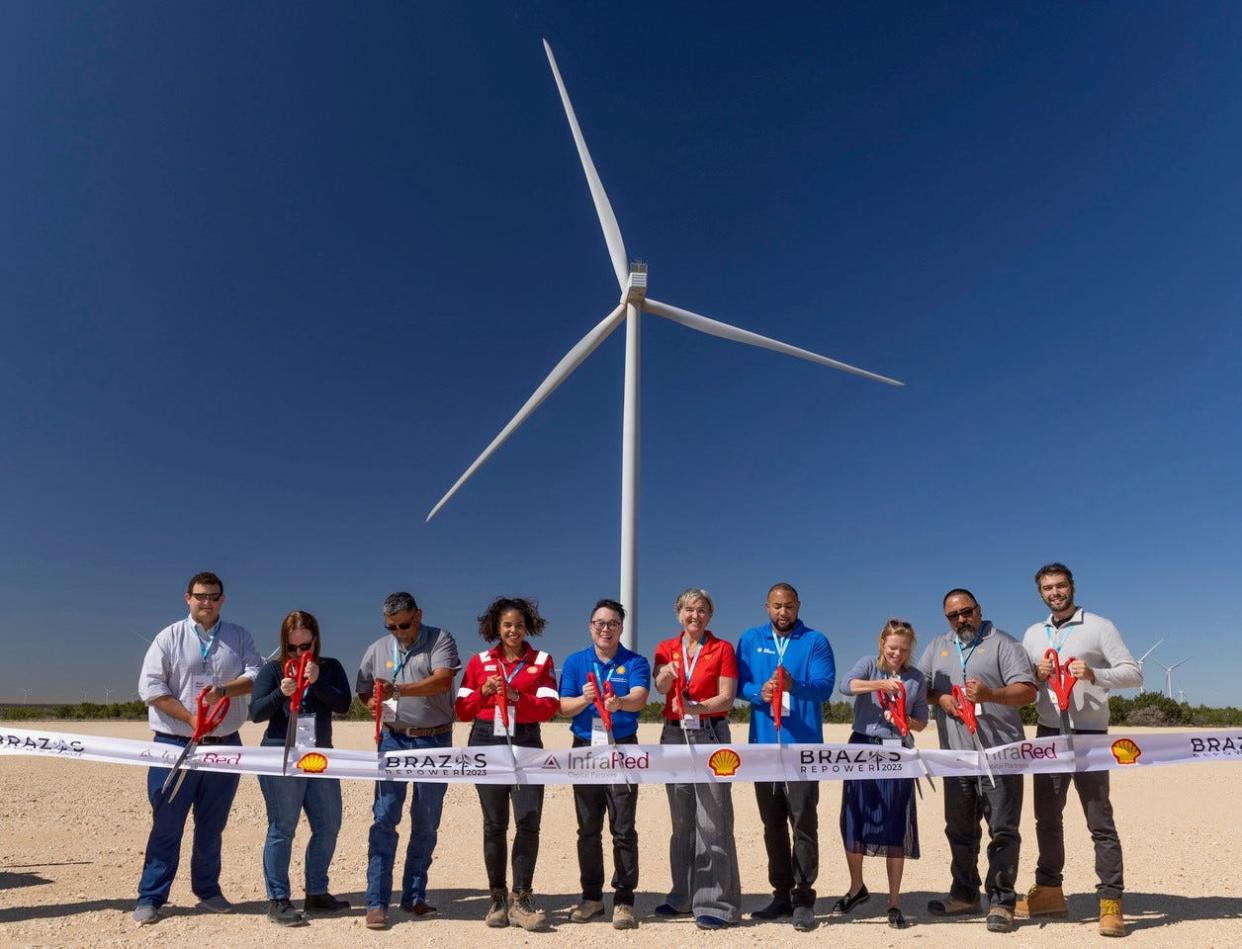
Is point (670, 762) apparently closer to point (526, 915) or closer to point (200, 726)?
point (526, 915)

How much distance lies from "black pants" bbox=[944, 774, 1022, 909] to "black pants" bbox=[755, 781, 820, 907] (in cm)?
123

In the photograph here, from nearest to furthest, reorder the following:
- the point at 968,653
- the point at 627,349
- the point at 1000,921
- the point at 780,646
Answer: the point at 1000,921 < the point at 780,646 < the point at 968,653 < the point at 627,349

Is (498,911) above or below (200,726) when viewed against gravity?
below

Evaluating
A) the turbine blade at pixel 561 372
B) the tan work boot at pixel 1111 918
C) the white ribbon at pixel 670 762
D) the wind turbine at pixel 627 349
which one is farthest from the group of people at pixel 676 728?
the turbine blade at pixel 561 372

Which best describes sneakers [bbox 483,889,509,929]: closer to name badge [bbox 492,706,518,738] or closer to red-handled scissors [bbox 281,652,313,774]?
name badge [bbox 492,706,518,738]

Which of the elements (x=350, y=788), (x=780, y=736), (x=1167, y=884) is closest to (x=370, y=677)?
(x=780, y=736)

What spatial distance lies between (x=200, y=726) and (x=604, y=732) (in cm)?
363

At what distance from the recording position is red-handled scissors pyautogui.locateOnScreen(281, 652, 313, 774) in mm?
8133

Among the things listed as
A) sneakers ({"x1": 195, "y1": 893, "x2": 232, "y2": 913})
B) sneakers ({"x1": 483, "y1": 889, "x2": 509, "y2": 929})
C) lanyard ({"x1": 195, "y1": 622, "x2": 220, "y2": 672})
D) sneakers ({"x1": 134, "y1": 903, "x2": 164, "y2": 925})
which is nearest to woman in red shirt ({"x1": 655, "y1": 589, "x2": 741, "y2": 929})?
sneakers ({"x1": 483, "y1": 889, "x2": 509, "y2": 929})

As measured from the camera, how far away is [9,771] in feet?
69.6

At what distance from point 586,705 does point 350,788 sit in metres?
12.6

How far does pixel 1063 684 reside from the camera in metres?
8.15

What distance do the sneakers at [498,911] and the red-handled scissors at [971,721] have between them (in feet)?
14.1

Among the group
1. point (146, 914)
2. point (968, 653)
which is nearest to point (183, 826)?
point (146, 914)
